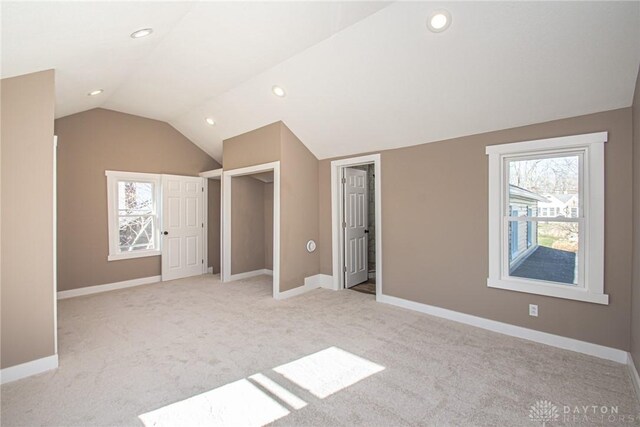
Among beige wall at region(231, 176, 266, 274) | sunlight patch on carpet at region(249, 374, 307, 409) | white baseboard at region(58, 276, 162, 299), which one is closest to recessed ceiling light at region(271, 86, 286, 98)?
beige wall at region(231, 176, 266, 274)

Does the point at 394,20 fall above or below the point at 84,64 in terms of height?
above

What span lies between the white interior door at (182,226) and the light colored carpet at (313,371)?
184 centimetres

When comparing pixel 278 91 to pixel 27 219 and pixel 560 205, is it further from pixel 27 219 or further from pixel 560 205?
pixel 560 205

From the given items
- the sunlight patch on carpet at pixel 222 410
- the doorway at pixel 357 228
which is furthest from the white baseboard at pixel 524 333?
the sunlight patch on carpet at pixel 222 410

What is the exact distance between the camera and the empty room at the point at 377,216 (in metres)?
2.11

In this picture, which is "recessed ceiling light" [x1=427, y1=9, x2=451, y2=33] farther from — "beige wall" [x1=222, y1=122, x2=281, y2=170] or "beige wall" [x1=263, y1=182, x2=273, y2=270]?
"beige wall" [x1=263, y1=182, x2=273, y2=270]

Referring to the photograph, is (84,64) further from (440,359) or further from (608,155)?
(608,155)

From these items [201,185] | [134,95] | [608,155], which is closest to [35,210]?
[134,95]

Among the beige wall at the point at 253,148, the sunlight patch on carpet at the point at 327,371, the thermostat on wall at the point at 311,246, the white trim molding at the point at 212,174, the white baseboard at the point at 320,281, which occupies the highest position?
the beige wall at the point at 253,148

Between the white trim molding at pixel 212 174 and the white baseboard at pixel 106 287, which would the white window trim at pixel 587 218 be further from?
the white baseboard at pixel 106 287

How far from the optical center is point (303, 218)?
4836mm

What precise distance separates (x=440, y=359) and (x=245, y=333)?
1.97m

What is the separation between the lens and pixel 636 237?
2.32 meters

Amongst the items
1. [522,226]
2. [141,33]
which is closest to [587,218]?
[522,226]
